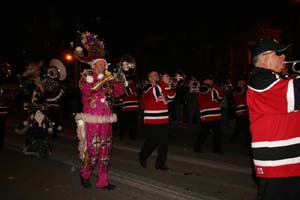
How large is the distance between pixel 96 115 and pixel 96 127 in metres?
0.19

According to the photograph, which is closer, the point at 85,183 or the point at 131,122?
the point at 85,183

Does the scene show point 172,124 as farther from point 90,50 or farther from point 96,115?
point 96,115

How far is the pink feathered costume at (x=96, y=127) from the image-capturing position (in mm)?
6547

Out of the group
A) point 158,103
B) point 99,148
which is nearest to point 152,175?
point 158,103

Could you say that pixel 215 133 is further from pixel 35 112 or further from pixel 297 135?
pixel 297 135

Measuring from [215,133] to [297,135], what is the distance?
21.6ft

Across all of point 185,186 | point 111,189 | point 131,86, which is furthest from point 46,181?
point 131,86

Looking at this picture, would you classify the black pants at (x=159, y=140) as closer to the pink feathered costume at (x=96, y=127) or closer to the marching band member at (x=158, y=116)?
the marching band member at (x=158, y=116)

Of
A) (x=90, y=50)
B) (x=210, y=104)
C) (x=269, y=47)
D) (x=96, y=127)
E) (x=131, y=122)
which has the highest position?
(x=90, y=50)

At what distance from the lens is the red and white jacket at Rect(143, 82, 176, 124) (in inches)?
319

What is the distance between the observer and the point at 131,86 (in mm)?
12758

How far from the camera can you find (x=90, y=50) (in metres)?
6.84

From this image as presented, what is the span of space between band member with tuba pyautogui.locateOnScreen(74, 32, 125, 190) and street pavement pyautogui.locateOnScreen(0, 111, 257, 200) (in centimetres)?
45

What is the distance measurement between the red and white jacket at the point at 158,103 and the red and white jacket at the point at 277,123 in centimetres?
443
